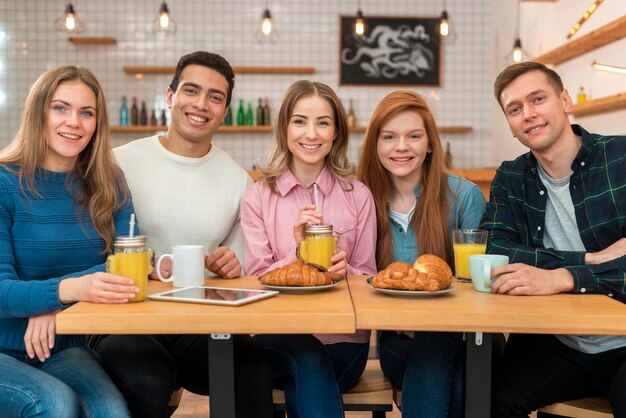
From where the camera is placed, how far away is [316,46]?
228 inches

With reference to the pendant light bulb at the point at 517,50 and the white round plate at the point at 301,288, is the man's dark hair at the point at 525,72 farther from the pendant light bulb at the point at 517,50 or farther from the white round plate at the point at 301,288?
the pendant light bulb at the point at 517,50

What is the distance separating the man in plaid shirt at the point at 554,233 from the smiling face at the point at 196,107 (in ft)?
2.95

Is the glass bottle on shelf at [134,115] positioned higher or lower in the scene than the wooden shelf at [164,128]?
higher

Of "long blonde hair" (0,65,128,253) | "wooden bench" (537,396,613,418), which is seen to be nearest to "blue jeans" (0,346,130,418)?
"long blonde hair" (0,65,128,253)

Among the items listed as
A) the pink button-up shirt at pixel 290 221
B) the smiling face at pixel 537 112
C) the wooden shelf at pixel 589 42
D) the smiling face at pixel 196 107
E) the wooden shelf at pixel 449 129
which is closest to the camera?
the smiling face at pixel 537 112

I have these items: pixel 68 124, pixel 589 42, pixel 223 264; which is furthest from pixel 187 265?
pixel 589 42

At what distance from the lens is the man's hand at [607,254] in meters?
1.59

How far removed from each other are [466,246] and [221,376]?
65cm

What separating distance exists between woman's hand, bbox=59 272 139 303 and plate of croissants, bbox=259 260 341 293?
0.97ft

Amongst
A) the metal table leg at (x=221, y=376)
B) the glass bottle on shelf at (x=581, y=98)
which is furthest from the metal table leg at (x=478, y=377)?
the glass bottle on shelf at (x=581, y=98)

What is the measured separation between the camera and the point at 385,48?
578 cm

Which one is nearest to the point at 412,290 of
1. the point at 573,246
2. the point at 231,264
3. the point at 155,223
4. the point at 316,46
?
the point at 231,264

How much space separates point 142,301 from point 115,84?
4758 millimetres

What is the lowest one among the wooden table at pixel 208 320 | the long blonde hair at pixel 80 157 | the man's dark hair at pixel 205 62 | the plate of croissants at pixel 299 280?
the wooden table at pixel 208 320
